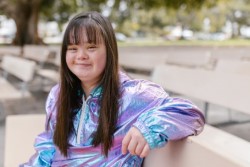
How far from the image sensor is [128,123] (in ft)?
5.03

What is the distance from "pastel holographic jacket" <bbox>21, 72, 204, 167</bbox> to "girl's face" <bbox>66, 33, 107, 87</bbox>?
0.22ft

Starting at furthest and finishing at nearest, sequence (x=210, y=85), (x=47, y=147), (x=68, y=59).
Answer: (x=210, y=85), (x=47, y=147), (x=68, y=59)

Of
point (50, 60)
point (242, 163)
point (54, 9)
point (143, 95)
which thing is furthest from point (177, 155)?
point (54, 9)

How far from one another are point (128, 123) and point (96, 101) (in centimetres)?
17

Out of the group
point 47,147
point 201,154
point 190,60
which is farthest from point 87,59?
point 190,60

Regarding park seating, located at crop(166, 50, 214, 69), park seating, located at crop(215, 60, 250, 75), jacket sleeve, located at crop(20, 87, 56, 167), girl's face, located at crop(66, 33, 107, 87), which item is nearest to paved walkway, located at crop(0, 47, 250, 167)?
park seating, located at crop(215, 60, 250, 75)

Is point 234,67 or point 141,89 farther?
point 234,67

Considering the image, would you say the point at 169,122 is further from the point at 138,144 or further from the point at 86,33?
the point at 86,33

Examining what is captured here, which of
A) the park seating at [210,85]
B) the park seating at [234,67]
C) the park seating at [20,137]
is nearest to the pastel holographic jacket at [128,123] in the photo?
Answer: the park seating at [20,137]

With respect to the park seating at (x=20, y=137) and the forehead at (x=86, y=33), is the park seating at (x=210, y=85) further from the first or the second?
the forehead at (x=86, y=33)

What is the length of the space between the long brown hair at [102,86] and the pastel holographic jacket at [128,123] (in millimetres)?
26

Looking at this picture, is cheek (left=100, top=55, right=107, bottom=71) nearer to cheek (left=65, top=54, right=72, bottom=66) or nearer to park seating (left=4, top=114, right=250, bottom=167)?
cheek (left=65, top=54, right=72, bottom=66)

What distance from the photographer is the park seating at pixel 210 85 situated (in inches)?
138

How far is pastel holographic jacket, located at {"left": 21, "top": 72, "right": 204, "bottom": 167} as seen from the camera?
133cm
